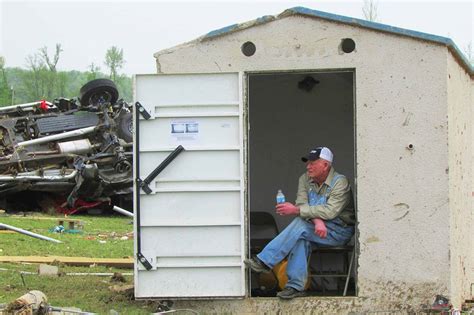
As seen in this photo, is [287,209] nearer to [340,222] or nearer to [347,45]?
[340,222]

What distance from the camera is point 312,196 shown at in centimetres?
935

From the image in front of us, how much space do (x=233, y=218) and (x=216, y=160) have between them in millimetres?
568

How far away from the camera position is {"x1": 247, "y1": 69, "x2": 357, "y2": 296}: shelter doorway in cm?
1163

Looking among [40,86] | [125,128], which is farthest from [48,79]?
[125,128]

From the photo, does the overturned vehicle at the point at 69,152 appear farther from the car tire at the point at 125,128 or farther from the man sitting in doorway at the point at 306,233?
the man sitting in doorway at the point at 306,233

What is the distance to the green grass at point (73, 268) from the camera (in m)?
9.77

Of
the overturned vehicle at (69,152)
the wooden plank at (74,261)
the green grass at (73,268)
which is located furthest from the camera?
the overturned vehicle at (69,152)

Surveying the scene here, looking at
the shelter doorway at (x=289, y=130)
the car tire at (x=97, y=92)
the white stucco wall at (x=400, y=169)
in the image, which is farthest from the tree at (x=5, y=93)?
the white stucco wall at (x=400, y=169)

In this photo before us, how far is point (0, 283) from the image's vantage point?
11.3 meters

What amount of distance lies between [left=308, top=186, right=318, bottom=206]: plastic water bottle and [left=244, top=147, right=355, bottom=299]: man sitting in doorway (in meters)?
0.11

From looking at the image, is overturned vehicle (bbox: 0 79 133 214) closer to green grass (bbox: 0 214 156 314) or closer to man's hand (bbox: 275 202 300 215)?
green grass (bbox: 0 214 156 314)

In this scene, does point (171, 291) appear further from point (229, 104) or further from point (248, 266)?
point (229, 104)

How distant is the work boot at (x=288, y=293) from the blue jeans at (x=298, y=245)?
0.03 meters

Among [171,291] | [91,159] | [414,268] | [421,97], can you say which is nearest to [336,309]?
[414,268]
